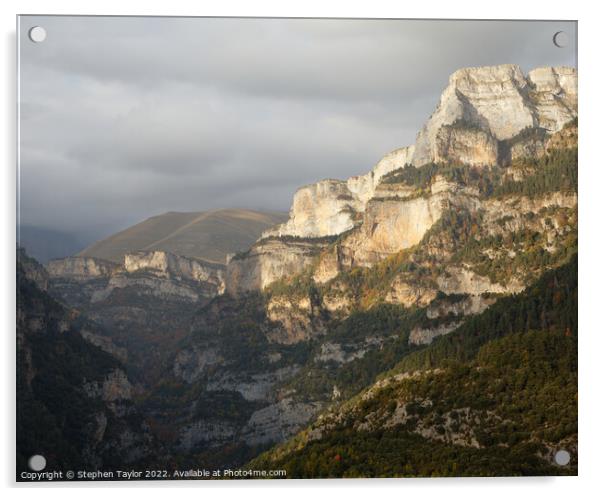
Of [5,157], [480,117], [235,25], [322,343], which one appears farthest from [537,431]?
[480,117]

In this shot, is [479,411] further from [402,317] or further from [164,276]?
[164,276]

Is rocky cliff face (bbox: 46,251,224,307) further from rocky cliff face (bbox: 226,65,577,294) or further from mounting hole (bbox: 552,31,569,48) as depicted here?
mounting hole (bbox: 552,31,569,48)

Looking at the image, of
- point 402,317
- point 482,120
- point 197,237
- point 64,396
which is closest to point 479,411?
point 64,396

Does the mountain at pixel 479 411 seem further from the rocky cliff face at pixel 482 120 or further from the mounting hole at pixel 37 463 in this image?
the rocky cliff face at pixel 482 120

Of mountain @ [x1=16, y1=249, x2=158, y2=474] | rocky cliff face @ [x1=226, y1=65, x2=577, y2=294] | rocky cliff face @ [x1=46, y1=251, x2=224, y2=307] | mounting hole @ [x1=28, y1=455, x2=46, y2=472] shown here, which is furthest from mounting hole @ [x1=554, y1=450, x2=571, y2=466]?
rocky cliff face @ [x1=46, y1=251, x2=224, y2=307]

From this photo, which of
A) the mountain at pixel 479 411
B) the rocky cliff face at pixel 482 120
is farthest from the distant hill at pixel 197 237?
the mountain at pixel 479 411
